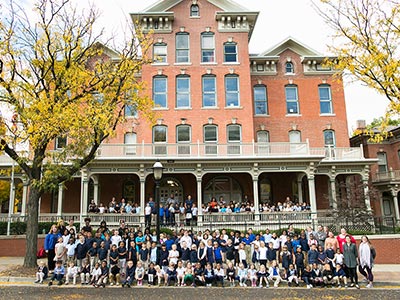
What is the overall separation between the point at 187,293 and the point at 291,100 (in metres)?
20.9

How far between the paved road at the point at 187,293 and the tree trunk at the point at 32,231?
1.98 metres

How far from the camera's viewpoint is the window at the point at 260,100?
2769cm

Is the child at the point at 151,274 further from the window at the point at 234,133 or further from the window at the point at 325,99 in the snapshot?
the window at the point at 325,99

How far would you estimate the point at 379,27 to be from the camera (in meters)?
12.2

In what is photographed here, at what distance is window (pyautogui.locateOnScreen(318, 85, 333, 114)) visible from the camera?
27.9 metres

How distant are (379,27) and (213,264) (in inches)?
408

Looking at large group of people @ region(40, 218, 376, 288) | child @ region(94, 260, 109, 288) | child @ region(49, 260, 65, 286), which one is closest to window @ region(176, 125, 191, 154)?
large group of people @ region(40, 218, 376, 288)

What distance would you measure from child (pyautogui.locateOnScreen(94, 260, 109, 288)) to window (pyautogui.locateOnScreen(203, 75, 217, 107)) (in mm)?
16467

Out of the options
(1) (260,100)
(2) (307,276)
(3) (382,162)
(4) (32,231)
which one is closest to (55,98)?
(4) (32,231)

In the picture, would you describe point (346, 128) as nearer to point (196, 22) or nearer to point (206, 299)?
point (196, 22)

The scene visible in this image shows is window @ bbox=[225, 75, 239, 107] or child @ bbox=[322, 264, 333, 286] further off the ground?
window @ bbox=[225, 75, 239, 107]

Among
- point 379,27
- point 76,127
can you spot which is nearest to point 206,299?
point 76,127

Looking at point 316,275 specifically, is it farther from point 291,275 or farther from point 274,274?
point 274,274

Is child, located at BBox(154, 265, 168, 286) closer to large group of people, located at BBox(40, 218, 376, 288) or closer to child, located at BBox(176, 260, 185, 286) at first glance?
large group of people, located at BBox(40, 218, 376, 288)
